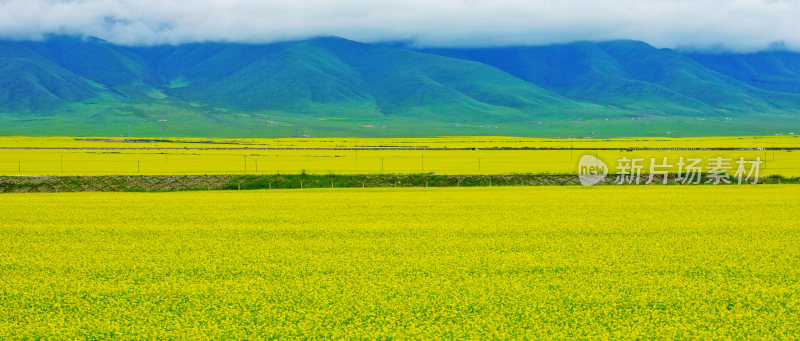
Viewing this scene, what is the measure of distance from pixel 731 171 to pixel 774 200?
16.6m

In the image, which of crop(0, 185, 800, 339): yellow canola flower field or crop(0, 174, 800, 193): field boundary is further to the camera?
crop(0, 174, 800, 193): field boundary

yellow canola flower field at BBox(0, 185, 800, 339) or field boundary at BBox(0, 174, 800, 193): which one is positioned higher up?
field boundary at BBox(0, 174, 800, 193)

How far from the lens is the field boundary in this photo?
34906mm

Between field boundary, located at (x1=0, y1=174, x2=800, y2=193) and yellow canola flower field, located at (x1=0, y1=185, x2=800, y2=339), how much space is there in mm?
Answer: 13276

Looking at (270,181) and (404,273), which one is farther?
(270,181)

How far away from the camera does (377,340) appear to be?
8695 mm

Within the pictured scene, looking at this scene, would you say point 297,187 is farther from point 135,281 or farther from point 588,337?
point 588,337

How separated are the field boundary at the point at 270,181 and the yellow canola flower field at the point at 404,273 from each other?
1328 cm

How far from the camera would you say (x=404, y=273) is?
12031mm

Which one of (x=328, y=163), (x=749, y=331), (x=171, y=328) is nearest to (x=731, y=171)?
(x=328, y=163)

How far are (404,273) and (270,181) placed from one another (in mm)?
25303

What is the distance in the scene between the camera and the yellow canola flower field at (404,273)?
364 inches

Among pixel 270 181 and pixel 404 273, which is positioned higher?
pixel 270 181

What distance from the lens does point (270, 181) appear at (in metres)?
36.4
